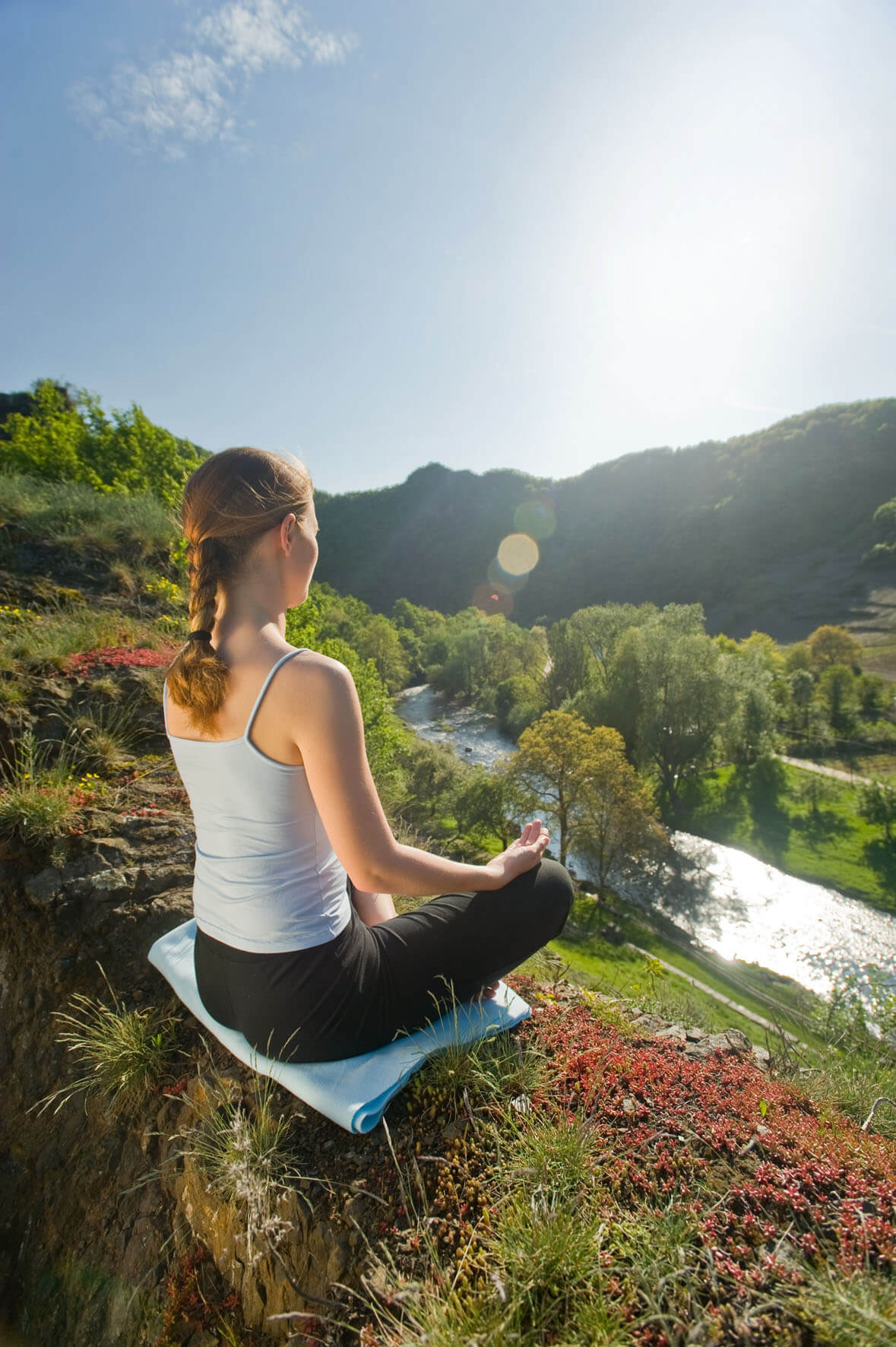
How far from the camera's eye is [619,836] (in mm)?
23109

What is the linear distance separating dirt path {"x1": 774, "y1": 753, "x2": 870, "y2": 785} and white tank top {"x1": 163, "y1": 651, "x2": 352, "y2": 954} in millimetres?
36635

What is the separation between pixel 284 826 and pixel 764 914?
87.5 feet

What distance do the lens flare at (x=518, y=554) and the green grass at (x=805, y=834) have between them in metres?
91.8

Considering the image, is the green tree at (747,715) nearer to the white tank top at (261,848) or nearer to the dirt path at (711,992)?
the dirt path at (711,992)

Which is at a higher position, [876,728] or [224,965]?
[224,965]

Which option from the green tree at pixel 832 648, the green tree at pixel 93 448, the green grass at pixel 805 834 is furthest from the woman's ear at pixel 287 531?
the green tree at pixel 832 648

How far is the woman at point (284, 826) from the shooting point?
4.93 ft

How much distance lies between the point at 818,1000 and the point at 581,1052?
19.9 m

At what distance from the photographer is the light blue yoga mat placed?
1.74m

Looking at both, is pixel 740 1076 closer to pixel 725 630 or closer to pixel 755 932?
pixel 755 932

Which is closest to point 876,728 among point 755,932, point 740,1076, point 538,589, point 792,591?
point 755,932

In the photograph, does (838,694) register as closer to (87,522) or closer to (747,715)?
(747,715)

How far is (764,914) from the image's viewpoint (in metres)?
22.5

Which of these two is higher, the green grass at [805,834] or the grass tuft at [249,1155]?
the grass tuft at [249,1155]
